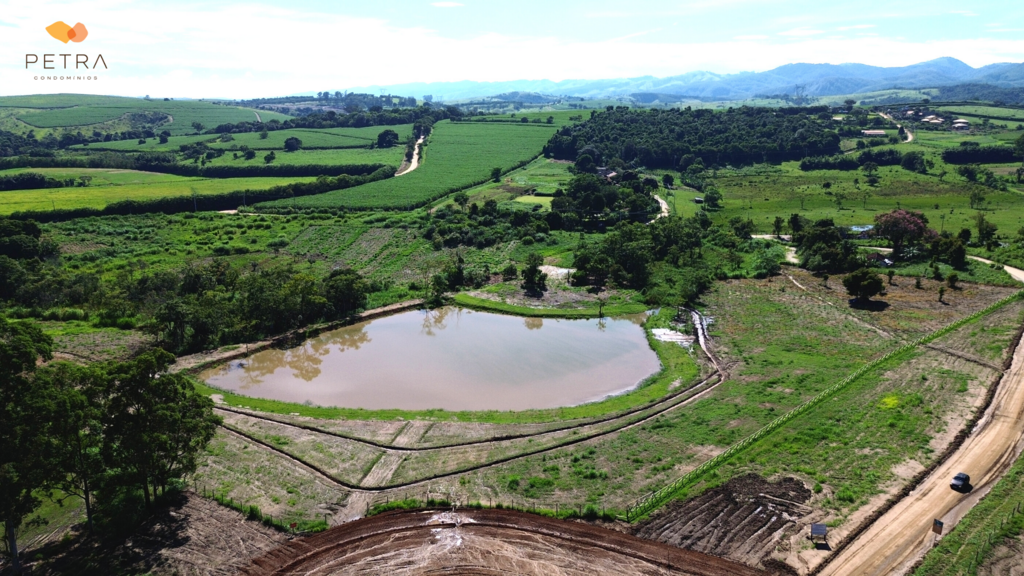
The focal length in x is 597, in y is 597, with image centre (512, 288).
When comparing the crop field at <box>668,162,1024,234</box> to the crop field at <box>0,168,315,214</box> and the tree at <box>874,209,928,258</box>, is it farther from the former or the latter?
the crop field at <box>0,168,315,214</box>

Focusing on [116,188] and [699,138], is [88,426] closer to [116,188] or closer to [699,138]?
[116,188]

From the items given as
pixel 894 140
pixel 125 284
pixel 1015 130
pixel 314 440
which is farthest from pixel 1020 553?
pixel 1015 130

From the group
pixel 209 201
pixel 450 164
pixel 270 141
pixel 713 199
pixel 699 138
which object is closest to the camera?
pixel 713 199

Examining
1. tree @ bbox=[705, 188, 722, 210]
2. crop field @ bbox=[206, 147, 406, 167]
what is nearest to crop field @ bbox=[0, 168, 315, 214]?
crop field @ bbox=[206, 147, 406, 167]

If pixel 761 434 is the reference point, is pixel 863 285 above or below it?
above

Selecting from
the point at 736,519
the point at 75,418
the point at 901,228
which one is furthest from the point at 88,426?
the point at 901,228

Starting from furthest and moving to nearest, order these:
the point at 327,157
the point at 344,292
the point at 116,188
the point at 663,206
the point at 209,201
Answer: the point at 327,157
the point at 116,188
the point at 209,201
the point at 663,206
the point at 344,292
